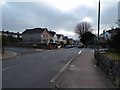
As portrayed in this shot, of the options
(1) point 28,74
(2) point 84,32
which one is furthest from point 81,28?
(1) point 28,74

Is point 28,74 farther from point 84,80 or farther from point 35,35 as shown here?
point 35,35

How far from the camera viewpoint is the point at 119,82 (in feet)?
37.1

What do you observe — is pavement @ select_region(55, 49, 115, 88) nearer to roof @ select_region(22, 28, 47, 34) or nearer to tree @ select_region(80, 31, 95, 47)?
roof @ select_region(22, 28, 47, 34)

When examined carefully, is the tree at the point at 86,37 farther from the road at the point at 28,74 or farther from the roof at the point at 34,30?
the road at the point at 28,74

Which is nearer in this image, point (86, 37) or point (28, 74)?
point (28, 74)

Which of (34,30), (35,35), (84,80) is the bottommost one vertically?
(84,80)

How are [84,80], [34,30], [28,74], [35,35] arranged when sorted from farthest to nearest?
[34,30]
[35,35]
[28,74]
[84,80]

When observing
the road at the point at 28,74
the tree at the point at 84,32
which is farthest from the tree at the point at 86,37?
the road at the point at 28,74

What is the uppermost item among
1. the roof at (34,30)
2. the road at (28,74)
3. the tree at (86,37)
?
the roof at (34,30)

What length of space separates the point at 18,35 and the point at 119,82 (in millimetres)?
144637

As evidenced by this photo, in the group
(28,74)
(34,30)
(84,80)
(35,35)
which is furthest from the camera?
(34,30)

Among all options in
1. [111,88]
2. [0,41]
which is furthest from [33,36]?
[111,88]

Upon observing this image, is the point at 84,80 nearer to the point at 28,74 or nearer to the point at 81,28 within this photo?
the point at 28,74

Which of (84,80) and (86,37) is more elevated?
(86,37)
